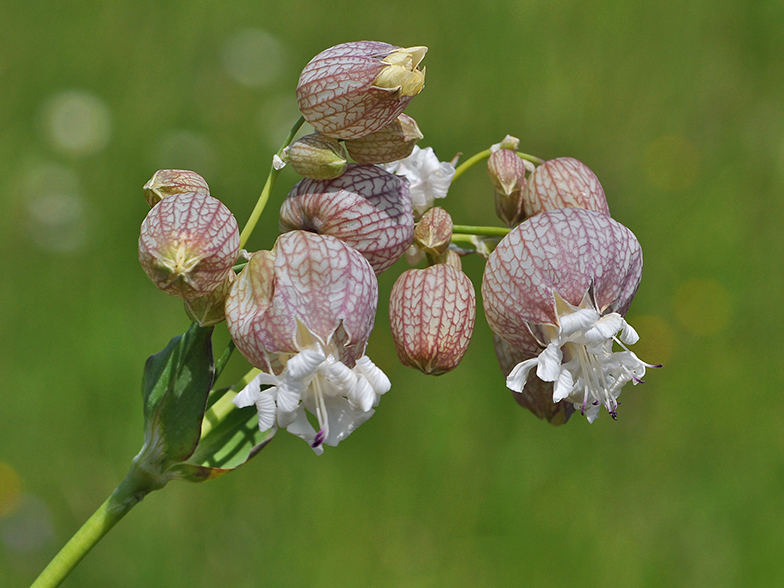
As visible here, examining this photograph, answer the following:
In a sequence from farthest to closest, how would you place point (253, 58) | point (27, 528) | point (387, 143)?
point (253, 58) < point (27, 528) < point (387, 143)

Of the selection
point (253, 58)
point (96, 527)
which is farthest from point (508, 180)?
point (253, 58)

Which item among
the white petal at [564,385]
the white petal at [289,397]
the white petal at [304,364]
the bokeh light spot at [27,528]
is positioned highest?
the white petal at [304,364]

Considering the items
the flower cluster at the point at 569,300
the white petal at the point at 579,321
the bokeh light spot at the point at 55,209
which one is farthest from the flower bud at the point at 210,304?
the bokeh light spot at the point at 55,209

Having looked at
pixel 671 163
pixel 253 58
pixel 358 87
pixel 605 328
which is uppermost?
pixel 358 87

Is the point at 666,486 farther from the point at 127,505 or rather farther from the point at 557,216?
the point at 127,505

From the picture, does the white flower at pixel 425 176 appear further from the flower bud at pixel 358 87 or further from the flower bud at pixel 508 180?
the flower bud at pixel 358 87

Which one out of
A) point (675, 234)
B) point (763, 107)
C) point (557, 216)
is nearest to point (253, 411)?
point (557, 216)

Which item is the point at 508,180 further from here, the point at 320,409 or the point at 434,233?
the point at 320,409

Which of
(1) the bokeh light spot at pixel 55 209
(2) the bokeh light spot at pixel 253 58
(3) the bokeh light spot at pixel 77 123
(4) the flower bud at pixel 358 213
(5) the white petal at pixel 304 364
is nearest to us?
(5) the white petal at pixel 304 364
